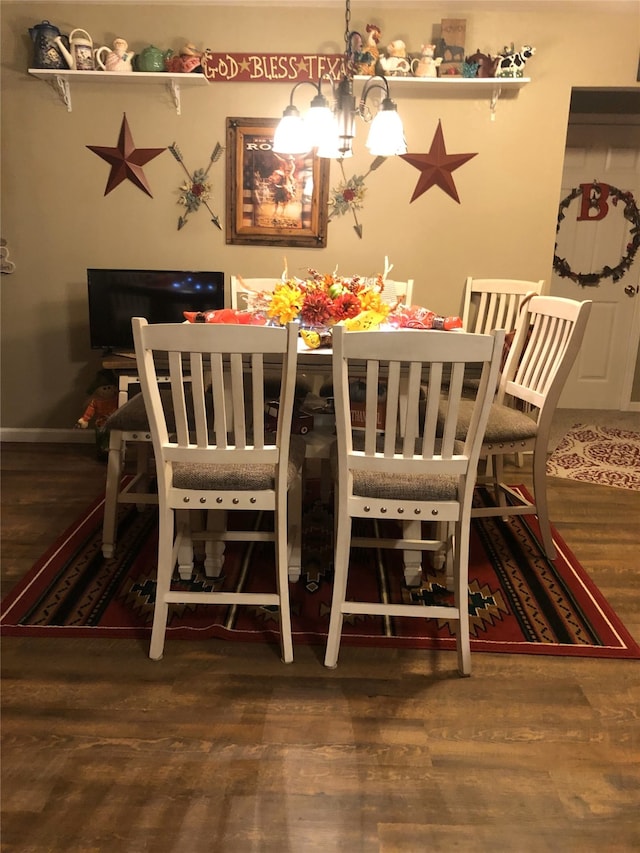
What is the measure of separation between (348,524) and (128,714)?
79cm

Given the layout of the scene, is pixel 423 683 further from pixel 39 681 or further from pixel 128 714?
pixel 39 681

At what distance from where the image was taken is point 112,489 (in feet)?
8.38

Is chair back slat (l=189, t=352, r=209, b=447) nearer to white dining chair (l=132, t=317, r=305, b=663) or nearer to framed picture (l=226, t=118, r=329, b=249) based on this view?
white dining chair (l=132, t=317, r=305, b=663)

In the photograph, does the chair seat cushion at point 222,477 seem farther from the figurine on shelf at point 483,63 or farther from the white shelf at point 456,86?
the figurine on shelf at point 483,63

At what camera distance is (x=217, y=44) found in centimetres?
351

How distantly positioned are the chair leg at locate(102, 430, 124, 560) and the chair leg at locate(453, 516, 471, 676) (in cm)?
131

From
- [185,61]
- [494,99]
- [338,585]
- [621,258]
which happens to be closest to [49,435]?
[185,61]

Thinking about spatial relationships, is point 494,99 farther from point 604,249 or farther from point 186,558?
point 186,558

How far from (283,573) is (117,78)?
2907 millimetres

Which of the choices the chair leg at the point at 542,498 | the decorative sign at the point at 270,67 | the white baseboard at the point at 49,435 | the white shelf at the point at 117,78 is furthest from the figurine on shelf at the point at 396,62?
the white baseboard at the point at 49,435

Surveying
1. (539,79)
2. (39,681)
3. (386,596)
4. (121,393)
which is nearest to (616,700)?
(386,596)

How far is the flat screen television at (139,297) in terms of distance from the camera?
142 inches

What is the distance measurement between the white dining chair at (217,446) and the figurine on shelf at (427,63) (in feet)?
7.38

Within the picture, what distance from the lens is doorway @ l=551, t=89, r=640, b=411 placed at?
4.55 metres
